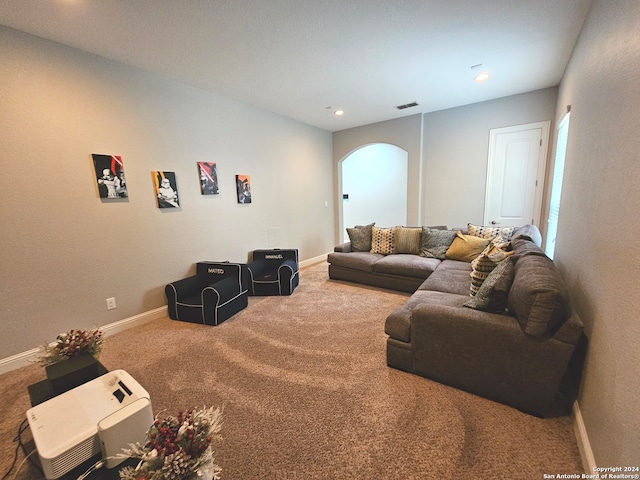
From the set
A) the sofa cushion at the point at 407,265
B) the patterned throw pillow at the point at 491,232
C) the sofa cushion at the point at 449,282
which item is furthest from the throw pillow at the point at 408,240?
the sofa cushion at the point at 449,282

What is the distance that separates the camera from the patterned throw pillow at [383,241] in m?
4.25

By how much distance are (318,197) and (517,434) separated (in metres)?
4.75

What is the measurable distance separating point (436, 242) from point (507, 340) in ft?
8.25

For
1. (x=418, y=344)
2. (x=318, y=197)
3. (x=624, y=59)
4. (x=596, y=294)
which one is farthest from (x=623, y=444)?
(x=318, y=197)

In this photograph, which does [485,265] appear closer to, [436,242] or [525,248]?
[525,248]

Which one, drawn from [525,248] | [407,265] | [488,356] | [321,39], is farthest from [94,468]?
[407,265]

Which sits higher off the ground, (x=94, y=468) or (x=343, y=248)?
(x=343, y=248)

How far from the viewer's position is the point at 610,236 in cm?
127

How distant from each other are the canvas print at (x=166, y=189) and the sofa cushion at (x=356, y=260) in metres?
2.43

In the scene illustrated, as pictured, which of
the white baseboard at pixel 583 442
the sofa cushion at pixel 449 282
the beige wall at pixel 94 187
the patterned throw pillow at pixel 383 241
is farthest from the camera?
the patterned throw pillow at pixel 383 241

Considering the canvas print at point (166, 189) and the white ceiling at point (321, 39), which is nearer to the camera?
the white ceiling at point (321, 39)

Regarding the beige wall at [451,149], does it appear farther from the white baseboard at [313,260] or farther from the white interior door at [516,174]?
the white baseboard at [313,260]

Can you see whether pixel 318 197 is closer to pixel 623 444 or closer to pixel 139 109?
pixel 139 109

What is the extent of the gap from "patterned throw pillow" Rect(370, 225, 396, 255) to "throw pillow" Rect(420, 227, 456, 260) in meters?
0.47
